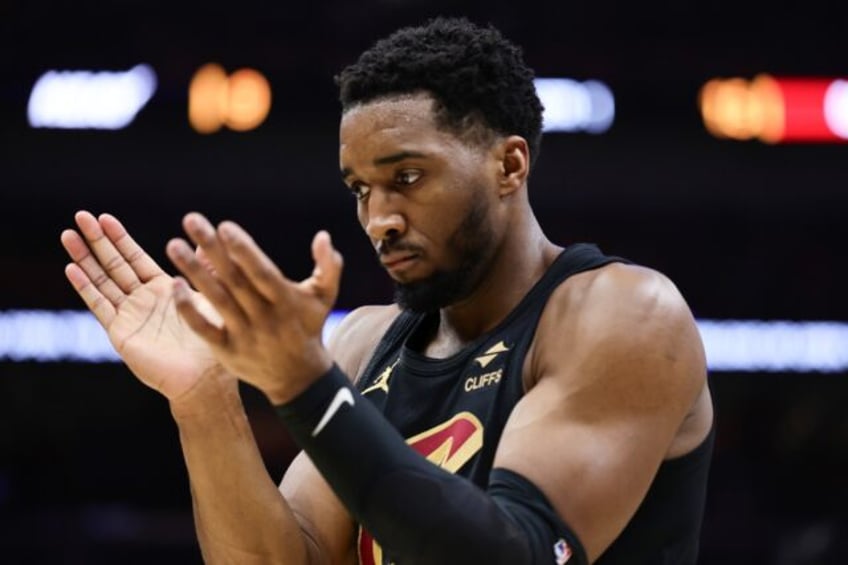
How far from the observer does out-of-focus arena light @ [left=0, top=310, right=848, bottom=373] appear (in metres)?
9.05

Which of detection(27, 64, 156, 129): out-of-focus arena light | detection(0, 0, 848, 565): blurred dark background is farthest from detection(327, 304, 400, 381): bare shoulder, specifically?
detection(27, 64, 156, 129): out-of-focus arena light

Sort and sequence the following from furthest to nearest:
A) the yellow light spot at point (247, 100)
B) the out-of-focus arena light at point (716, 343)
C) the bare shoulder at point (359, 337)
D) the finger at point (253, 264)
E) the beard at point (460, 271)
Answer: the out-of-focus arena light at point (716, 343) → the yellow light spot at point (247, 100) → the bare shoulder at point (359, 337) → the beard at point (460, 271) → the finger at point (253, 264)

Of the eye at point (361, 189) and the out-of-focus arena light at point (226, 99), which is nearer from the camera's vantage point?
the eye at point (361, 189)

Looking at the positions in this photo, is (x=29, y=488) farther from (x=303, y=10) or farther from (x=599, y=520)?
(x=599, y=520)

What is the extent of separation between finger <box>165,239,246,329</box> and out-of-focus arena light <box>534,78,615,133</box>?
244 inches

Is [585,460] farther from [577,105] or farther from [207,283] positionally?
[577,105]

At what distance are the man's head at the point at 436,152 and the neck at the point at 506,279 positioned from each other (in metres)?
0.03

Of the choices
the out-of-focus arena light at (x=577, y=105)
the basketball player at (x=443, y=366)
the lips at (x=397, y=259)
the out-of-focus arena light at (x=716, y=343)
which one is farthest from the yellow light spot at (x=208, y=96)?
the lips at (x=397, y=259)

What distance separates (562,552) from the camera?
253 cm

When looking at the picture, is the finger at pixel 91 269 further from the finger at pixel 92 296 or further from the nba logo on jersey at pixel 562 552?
the nba logo on jersey at pixel 562 552

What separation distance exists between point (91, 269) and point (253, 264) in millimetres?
995

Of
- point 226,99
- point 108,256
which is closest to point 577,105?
point 226,99

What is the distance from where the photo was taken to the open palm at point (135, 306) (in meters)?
2.98

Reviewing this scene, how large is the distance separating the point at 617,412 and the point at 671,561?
1.20ft
